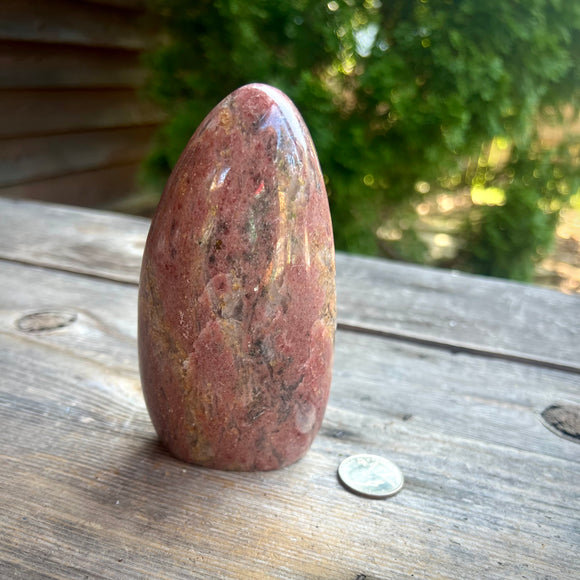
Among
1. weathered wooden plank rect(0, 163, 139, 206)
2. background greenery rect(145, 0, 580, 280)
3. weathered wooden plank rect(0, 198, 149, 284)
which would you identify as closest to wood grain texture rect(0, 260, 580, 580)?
weathered wooden plank rect(0, 198, 149, 284)

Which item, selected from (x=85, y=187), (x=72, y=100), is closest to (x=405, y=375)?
(x=72, y=100)

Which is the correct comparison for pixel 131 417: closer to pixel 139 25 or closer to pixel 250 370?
pixel 250 370

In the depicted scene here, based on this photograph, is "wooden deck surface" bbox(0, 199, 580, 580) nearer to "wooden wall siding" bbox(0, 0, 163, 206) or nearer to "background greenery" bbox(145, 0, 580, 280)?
"background greenery" bbox(145, 0, 580, 280)

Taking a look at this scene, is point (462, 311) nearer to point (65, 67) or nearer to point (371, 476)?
point (371, 476)

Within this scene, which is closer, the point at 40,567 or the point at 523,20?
the point at 40,567

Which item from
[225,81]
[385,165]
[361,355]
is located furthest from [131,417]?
[225,81]

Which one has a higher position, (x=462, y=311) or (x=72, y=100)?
(x=72, y=100)

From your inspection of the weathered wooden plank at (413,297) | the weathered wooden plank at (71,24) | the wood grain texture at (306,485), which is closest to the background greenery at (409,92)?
the weathered wooden plank at (71,24)
